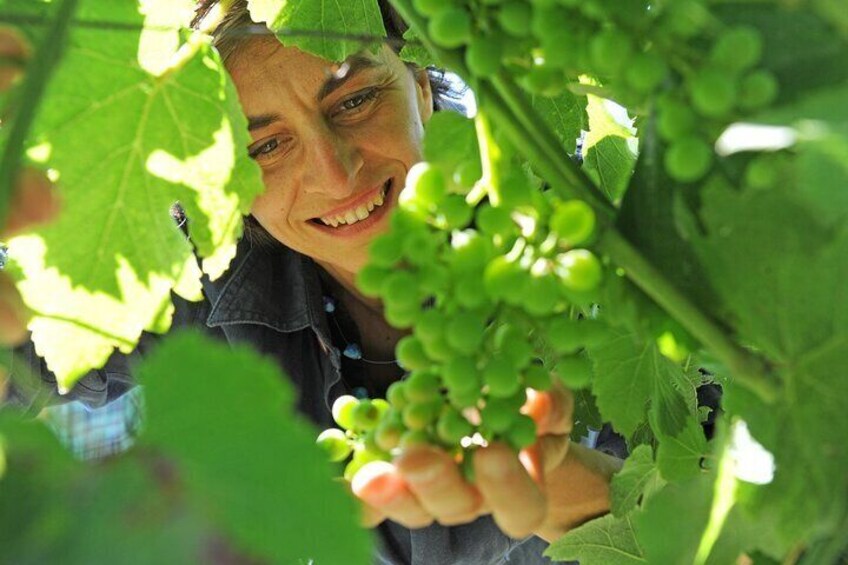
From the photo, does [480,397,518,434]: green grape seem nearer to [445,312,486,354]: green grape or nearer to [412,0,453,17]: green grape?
[445,312,486,354]: green grape

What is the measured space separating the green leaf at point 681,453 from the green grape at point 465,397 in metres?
0.29

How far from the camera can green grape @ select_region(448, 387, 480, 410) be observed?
1.75 ft

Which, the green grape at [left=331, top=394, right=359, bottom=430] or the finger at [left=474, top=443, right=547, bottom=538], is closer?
the finger at [left=474, top=443, right=547, bottom=538]

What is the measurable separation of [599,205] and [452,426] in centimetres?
13

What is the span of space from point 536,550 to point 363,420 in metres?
1.50

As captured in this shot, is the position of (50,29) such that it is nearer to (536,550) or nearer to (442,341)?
(442,341)

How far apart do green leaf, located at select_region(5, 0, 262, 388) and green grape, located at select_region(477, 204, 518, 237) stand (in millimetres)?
302

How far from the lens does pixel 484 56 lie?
1.69 ft

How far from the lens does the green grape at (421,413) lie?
561 mm

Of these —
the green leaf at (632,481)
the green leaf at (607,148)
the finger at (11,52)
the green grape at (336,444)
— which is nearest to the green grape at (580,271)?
the green grape at (336,444)

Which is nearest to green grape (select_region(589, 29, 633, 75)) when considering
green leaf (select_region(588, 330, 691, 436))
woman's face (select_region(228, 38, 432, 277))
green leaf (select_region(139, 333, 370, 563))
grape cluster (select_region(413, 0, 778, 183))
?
grape cluster (select_region(413, 0, 778, 183))

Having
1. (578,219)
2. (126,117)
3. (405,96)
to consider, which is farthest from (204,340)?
(405,96)

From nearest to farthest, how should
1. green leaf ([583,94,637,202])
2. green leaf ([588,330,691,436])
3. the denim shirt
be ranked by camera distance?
green leaf ([588,330,691,436])
green leaf ([583,94,637,202])
the denim shirt

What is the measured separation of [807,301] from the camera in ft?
1.60
